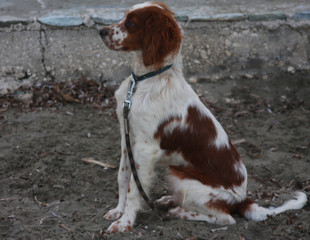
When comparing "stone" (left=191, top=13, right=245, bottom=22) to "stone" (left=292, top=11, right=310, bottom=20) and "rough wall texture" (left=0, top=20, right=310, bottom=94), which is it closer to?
"rough wall texture" (left=0, top=20, right=310, bottom=94)

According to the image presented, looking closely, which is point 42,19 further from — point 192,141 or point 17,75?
point 192,141

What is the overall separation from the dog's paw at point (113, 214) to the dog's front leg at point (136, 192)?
0.14 metres

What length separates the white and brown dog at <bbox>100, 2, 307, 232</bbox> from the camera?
3.43 m

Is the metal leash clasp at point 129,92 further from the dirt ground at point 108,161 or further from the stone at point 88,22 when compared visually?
the stone at point 88,22

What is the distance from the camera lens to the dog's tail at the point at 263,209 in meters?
3.58

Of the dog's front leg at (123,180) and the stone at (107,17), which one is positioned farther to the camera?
the stone at (107,17)

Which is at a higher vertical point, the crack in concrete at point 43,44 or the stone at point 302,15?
the stone at point 302,15

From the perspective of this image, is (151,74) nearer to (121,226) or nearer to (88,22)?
(121,226)

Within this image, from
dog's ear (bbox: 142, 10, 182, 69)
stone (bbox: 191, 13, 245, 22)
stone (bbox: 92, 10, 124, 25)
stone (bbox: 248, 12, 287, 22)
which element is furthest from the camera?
stone (bbox: 248, 12, 287, 22)

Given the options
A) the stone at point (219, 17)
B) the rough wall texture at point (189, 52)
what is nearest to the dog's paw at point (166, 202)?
the rough wall texture at point (189, 52)

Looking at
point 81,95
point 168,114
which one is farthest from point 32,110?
point 168,114

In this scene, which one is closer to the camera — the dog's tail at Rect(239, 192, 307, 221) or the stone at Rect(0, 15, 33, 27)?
the dog's tail at Rect(239, 192, 307, 221)

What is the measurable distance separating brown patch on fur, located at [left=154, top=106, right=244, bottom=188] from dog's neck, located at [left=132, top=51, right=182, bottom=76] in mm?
354

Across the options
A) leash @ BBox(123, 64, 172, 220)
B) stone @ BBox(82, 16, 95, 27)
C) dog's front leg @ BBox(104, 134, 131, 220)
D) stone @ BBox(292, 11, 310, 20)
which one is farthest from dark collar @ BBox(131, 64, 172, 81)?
stone @ BBox(292, 11, 310, 20)
